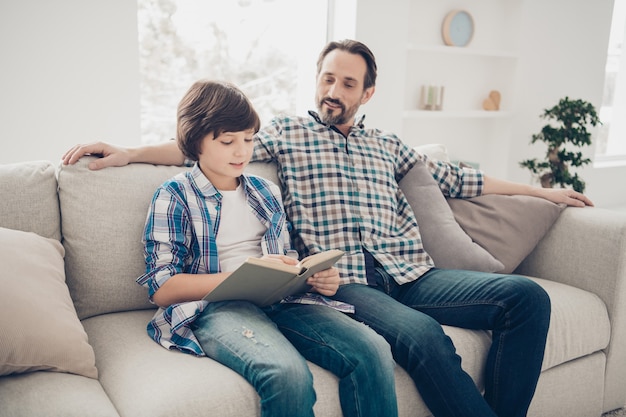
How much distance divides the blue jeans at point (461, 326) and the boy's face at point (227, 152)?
472 mm

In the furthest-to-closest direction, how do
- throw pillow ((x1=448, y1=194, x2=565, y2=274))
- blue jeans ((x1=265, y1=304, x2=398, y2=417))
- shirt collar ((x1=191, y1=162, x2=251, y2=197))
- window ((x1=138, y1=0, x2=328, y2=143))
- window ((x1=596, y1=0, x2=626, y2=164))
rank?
window ((x1=596, y1=0, x2=626, y2=164)) → window ((x1=138, y1=0, x2=328, y2=143)) → throw pillow ((x1=448, y1=194, x2=565, y2=274)) → shirt collar ((x1=191, y1=162, x2=251, y2=197)) → blue jeans ((x1=265, y1=304, x2=398, y2=417))

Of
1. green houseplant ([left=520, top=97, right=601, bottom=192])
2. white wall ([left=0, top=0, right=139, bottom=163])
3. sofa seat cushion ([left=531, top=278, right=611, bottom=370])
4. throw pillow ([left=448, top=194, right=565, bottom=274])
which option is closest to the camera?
sofa seat cushion ([left=531, top=278, right=611, bottom=370])

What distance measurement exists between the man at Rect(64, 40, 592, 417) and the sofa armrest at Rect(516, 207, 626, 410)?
0.43 ft

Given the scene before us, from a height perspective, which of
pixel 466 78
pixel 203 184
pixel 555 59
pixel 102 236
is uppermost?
pixel 555 59

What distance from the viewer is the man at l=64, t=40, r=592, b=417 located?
1.48 meters

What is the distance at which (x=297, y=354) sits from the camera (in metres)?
1.32

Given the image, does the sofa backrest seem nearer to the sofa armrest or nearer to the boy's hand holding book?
the boy's hand holding book

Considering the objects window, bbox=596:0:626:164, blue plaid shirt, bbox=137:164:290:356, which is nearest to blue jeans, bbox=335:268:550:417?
blue plaid shirt, bbox=137:164:290:356

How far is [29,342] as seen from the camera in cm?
119

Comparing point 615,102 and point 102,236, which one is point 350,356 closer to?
point 102,236

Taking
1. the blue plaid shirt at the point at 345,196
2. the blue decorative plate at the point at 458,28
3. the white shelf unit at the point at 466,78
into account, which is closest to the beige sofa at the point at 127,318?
the blue plaid shirt at the point at 345,196

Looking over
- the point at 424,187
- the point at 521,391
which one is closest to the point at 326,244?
the point at 424,187

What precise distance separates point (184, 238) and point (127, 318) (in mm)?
306

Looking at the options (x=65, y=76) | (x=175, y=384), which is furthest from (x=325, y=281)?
(x=65, y=76)
